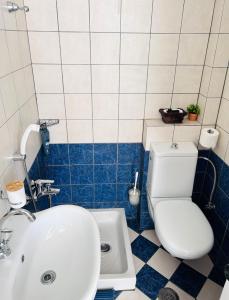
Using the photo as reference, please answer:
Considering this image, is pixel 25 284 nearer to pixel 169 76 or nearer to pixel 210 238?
pixel 210 238

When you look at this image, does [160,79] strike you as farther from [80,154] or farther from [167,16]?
[80,154]

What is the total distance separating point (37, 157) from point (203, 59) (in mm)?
1364

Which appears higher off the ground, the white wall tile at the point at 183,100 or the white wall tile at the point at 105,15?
the white wall tile at the point at 105,15

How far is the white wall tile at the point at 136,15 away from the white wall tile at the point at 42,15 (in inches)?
17.4

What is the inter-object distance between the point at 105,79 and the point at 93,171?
0.75 metres

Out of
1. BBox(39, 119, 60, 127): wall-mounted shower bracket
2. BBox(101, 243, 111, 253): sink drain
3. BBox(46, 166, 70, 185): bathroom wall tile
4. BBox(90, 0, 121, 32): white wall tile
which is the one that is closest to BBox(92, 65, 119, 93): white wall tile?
BBox(90, 0, 121, 32): white wall tile

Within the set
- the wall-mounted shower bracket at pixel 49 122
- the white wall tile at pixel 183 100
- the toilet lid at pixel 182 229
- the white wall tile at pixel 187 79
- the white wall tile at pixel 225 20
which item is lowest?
the toilet lid at pixel 182 229

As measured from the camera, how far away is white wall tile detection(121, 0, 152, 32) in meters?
1.51

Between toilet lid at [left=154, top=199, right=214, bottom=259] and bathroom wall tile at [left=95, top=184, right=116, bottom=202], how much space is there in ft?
1.67

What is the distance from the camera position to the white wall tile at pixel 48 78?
165 cm

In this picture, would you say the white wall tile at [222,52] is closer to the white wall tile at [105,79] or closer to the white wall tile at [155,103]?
the white wall tile at [155,103]

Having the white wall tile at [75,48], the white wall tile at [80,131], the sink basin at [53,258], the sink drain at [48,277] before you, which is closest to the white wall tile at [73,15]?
the white wall tile at [75,48]

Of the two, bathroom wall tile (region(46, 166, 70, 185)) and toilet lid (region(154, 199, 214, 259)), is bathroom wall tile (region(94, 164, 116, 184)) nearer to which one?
bathroom wall tile (region(46, 166, 70, 185))

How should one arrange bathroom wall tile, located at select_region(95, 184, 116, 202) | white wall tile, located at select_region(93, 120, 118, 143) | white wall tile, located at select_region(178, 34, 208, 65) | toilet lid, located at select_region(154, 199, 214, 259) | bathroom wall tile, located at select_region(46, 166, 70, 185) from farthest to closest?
bathroom wall tile, located at select_region(95, 184, 116, 202), bathroom wall tile, located at select_region(46, 166, 70, 185), white wall tile, located at select_region(93, 120, 118, 143), white wall tile, located at select_region(178, 34, 208, 65), toilet lid, located at select_region(154, 199, 214, 259)
